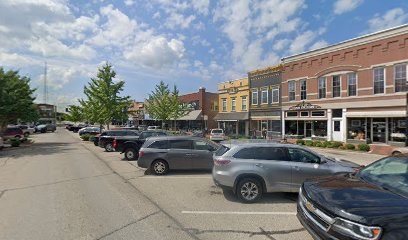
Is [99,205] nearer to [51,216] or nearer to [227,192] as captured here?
[51,216]

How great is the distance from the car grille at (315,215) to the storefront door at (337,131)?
24127 millimetres

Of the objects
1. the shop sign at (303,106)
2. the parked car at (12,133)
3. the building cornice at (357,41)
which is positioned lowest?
the parked car at (12,133)

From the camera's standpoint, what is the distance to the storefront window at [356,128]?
80.6 feet

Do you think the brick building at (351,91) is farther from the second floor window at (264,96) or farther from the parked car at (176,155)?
the parked car at (176,155)

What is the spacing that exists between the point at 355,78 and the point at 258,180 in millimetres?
22257

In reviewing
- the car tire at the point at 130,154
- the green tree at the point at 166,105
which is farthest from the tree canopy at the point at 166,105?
the car tire at the point at 130,154

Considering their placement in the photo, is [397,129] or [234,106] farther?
[234,106]

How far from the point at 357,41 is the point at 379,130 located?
796cm

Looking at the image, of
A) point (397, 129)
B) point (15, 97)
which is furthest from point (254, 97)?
point (15, 97)

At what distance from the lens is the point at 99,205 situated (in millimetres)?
6914

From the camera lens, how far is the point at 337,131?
26.5 metres

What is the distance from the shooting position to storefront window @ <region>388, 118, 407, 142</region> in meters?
21.9

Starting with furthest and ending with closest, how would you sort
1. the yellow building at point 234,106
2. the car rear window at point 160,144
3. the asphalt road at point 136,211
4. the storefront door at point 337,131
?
the yellow building at point 234,106 < the storefront door at point 337,131 < the car rear window at point 160,144 < the asphalt road at point 136,211

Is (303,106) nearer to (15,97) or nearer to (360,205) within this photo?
(15,97)
